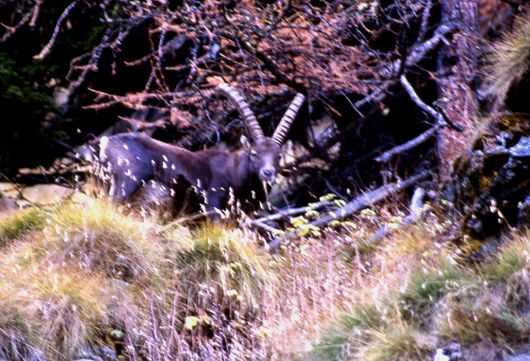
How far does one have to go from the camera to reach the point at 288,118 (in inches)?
305

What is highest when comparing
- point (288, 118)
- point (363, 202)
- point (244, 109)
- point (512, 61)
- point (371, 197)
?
point (512, 61)

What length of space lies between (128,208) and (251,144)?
231 centimetres

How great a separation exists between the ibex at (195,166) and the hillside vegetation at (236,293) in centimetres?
73

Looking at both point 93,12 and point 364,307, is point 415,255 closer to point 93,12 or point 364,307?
point 364,307

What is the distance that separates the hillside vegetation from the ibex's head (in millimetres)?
1841

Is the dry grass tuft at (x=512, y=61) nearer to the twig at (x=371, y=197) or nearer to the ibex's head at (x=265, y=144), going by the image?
the twig at (x=371, y=197)

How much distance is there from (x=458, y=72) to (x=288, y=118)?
235 cm

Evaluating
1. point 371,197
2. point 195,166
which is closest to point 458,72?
point 371,197

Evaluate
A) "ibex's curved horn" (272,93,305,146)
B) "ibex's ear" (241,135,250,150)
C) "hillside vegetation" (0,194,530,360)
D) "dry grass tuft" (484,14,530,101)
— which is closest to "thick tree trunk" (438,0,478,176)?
"dry grass tuft" (484,14,530,101)

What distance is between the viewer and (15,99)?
27.1 ft

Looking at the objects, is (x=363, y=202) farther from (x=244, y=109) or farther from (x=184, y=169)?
(x=184, y=169)

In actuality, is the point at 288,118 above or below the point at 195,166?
above

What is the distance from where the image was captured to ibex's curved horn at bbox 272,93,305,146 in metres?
7.54

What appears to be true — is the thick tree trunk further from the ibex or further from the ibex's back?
the ibex's back
